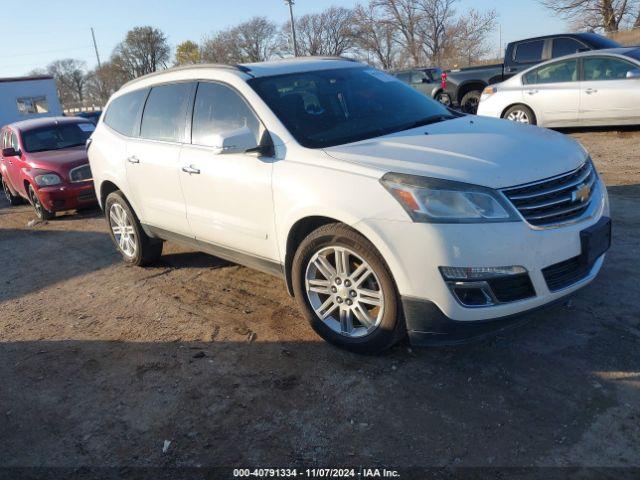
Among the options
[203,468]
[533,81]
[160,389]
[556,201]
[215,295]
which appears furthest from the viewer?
[533,81]

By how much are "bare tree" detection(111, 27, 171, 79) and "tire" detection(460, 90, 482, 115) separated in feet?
187

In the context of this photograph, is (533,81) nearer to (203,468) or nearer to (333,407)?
(333,407)

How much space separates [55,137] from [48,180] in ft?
4.80

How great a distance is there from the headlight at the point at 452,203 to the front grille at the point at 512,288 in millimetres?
315

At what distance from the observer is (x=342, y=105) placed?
13.5 feet

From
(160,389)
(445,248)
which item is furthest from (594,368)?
(160,389)

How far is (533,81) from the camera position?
1056cm

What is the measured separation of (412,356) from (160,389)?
1574 mm

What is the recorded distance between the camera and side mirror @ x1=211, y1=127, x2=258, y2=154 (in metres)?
3.60

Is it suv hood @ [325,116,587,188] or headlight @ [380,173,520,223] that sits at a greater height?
suv hood @ [325,116,587,188]

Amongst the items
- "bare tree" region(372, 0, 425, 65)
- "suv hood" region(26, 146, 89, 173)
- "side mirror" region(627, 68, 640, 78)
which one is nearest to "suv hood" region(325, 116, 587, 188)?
"suv hood" region(26, 146, 89, 173)

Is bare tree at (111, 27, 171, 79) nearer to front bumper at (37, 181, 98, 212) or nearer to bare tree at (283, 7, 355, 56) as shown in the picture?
bare tree at (283, 7, 355, 56)

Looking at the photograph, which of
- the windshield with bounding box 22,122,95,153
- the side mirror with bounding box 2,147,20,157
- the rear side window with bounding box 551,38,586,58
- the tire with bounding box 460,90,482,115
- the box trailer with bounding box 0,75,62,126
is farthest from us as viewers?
the box trailer with bounding box 0,75,62,126

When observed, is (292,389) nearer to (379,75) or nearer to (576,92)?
(379,75)
